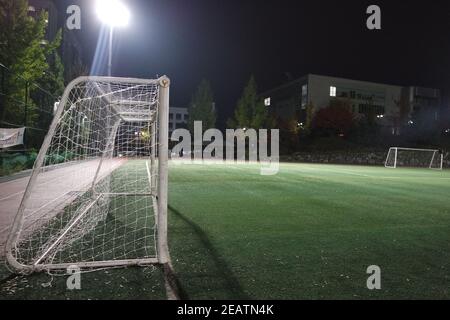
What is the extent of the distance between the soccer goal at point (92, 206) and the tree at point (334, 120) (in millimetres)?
47869

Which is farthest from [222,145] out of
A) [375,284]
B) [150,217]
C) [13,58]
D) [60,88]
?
[375,284]

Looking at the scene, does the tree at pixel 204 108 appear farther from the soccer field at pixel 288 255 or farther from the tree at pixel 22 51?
the soccer field at pixel 288 255

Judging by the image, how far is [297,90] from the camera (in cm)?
7156

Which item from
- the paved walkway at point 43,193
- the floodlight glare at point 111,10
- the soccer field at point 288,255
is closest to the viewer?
the soccer field at point 288,255

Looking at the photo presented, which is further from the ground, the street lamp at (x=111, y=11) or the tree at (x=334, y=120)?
the street lamp at (x=111, y=11)

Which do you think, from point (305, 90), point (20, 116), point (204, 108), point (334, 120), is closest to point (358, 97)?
point (305, 90)

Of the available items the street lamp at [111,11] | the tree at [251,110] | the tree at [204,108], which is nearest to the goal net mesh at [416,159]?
the tree at [251,110]

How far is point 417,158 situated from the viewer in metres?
37.9

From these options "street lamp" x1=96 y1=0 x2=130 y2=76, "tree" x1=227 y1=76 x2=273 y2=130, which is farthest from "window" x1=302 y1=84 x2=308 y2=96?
"street lamp" x1=96 y1=0 x2=130 y2=76

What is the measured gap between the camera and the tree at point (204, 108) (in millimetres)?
54128

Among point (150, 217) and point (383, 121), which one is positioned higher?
point (383, 121)

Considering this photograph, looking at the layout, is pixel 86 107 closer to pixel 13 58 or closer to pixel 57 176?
pixel 57 176
